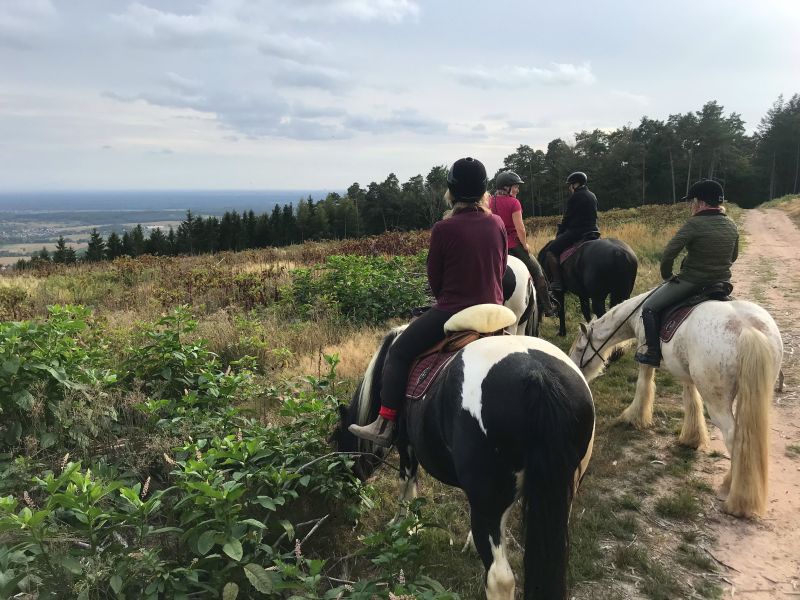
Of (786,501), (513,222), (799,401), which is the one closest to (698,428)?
(786,501)

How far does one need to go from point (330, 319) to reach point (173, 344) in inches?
158

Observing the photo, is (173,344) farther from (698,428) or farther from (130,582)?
(698,428)

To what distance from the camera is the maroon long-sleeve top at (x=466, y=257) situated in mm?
3154

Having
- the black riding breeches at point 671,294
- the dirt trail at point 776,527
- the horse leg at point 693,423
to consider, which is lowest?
the dirt trail at point 776,527

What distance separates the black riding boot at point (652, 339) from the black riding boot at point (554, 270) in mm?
3779

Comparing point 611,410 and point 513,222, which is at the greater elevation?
point 513,222

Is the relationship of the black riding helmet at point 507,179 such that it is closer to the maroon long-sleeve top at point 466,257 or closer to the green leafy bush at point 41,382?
the maroon long-sleeve top at point 466,257

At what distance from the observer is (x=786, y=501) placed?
166 inches

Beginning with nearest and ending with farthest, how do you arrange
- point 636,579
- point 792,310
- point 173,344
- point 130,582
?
1. point 130,582
2. point 636,579
3. point 173,344
4. point 792,310

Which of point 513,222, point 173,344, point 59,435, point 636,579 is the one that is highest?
point 513,222

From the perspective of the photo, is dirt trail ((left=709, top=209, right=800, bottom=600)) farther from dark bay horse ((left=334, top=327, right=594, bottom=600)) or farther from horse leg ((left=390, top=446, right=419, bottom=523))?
horse leg ((left=390, top=446, right=419, bottom=523))

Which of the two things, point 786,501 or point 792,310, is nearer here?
point 786,501

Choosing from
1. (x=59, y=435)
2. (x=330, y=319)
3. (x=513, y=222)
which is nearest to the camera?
(x=59, y=435)

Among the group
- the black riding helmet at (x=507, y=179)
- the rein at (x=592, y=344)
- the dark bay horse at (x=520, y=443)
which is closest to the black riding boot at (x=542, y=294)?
the black riding helmet at (x=507, y=179)
